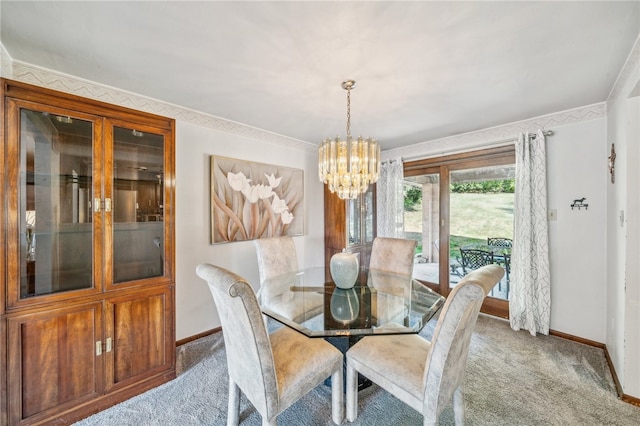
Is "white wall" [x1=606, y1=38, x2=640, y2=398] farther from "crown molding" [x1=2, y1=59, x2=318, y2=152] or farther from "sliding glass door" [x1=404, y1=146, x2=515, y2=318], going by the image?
"crown molding" [x1=2, y1=59, x2=318, y2=152]

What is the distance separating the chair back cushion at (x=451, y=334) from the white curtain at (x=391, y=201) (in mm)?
2679

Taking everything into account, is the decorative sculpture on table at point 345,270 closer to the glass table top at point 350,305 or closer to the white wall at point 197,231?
the glass table top at point 350,305

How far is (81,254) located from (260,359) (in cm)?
149

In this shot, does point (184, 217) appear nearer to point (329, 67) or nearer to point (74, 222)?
point (74, 222)

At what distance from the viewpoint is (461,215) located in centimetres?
351

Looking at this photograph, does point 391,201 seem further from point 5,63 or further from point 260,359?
point 5,63

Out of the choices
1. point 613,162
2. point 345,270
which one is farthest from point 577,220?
point 345,270

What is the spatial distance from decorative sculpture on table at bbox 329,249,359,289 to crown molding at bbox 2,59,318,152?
1.95 meters

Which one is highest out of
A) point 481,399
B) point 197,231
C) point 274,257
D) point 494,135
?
point 494,135

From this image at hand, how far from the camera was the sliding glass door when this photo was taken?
3.16 m

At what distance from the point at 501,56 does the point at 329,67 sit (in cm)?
114

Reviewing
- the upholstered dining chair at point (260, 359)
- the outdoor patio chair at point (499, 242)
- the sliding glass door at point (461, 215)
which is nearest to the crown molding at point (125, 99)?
the upholstered dining chair at point (260, 359)

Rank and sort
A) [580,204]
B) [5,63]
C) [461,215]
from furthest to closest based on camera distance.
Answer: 1. [461,215]
2. [580,204]
3. [5,63]

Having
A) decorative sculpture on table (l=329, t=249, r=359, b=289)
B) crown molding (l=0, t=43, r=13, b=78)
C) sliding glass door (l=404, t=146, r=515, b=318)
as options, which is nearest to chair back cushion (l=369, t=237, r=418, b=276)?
decorative sculpture on table (l=329, t=249, r=359, b=289)
